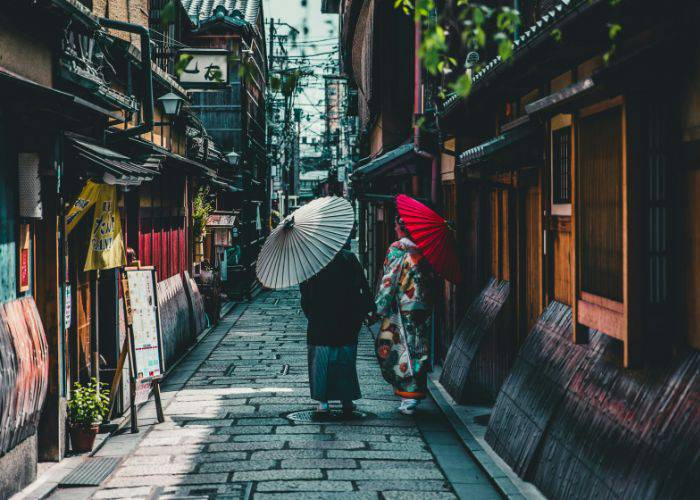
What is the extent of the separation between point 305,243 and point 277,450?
9.48 ft

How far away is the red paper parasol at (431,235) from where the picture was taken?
12.0 meters

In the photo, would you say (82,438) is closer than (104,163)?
No

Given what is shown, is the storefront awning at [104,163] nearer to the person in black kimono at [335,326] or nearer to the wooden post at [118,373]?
the wooden post at [118,373]

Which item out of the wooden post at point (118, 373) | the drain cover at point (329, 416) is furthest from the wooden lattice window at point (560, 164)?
the wooden post at point (118, 373)

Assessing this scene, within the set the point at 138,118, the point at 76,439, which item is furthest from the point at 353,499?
the point at 138,118

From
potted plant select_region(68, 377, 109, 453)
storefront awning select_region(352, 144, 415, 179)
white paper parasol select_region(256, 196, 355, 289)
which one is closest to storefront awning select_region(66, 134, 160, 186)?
white paper parasol select_region(256, 196, 355, 289)

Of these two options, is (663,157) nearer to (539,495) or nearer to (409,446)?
(539,495)

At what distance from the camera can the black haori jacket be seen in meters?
12.0

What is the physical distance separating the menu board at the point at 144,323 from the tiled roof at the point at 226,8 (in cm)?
2840

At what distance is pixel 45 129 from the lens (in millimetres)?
9492

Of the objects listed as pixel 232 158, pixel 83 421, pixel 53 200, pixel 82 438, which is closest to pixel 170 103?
pixel 53 200

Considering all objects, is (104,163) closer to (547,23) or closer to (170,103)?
(547,23)

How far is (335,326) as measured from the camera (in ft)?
39.3

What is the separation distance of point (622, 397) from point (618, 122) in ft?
7.50
